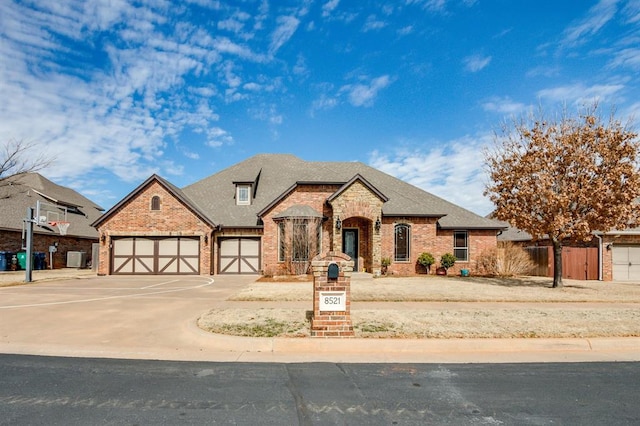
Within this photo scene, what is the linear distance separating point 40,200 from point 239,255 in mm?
18619

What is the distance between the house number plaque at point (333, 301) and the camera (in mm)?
7199

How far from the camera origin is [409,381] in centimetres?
521

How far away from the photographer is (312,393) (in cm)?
472

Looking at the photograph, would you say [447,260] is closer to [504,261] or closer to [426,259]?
[426,259]

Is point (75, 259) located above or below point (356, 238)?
below

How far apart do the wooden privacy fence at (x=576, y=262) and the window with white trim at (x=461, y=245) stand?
4855 millimetres

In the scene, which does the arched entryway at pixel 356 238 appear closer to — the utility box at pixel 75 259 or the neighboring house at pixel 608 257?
the neighboring house at pixel 608 257

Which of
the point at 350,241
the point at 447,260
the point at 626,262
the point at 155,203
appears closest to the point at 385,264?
the point at 350,241

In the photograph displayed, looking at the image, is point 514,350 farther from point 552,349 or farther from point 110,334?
point 110,334

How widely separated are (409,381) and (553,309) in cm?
698

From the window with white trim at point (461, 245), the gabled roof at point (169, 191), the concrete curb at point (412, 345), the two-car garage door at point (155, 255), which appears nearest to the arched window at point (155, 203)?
the gabled roof at point (169, 191)

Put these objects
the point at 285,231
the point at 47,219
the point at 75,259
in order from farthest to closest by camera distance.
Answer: the point at 75,259 < the point at 47,219 < the point at 285,231

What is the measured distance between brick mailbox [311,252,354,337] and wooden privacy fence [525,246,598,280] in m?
19.7

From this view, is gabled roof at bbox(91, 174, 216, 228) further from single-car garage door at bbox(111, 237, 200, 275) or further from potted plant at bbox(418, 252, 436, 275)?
potted plant at bbox(418, 252, 436, 275)
